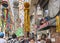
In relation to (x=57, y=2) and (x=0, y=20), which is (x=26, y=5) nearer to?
(x=57, y=2)

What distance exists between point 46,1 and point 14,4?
9642 mm

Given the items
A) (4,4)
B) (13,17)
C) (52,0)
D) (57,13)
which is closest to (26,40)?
(57,13)

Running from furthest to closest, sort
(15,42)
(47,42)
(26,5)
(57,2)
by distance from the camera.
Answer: (57,2), (15,42), (26,5), (47,42)

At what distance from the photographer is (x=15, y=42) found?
10.7m

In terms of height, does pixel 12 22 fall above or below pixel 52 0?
below

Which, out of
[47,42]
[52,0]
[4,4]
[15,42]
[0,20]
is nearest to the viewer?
[47,42]

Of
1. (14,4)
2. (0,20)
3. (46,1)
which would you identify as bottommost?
(0,20)

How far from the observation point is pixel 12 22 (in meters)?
21.6

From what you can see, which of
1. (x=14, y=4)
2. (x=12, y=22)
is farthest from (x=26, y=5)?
(x=14, y=4)

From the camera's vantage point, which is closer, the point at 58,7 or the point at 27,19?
the point at 27,19

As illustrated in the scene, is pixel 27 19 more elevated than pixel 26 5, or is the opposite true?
pixel 26 5

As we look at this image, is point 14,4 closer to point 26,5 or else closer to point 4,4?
point 4,4

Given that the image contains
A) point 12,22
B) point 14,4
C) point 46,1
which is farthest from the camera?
point 14,4

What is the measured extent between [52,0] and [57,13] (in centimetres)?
183
